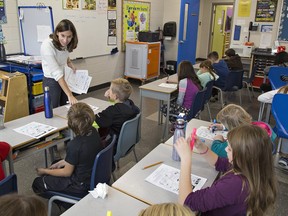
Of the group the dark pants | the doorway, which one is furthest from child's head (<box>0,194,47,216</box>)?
the doorway

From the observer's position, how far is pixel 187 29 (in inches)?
266

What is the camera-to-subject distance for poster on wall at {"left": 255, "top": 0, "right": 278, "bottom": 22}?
5770mm

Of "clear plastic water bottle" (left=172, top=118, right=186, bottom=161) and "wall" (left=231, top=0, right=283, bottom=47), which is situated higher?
"wall" (left=231, top=0, right=283, bottom=47)

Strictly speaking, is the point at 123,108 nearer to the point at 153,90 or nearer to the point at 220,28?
the point at 153,90

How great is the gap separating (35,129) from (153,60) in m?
4.71

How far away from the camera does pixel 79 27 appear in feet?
16.3

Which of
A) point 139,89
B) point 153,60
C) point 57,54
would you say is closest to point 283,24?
point 153,60

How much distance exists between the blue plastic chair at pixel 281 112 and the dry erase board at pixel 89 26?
3.57m

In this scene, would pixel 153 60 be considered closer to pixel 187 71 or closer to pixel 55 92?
pixel 187 71

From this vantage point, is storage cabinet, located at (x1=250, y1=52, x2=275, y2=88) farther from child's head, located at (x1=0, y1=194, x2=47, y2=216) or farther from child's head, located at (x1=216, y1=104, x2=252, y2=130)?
child's head, located at (x1=0, y1=194, x2=47, y2=216)

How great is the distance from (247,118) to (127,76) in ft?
16.1

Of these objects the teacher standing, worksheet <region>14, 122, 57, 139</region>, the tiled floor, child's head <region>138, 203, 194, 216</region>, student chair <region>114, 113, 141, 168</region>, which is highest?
the teacher standing

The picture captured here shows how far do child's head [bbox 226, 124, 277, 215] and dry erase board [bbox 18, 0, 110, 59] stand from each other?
419cm

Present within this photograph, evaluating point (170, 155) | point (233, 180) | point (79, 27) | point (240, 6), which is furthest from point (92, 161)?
point (240, 6)
